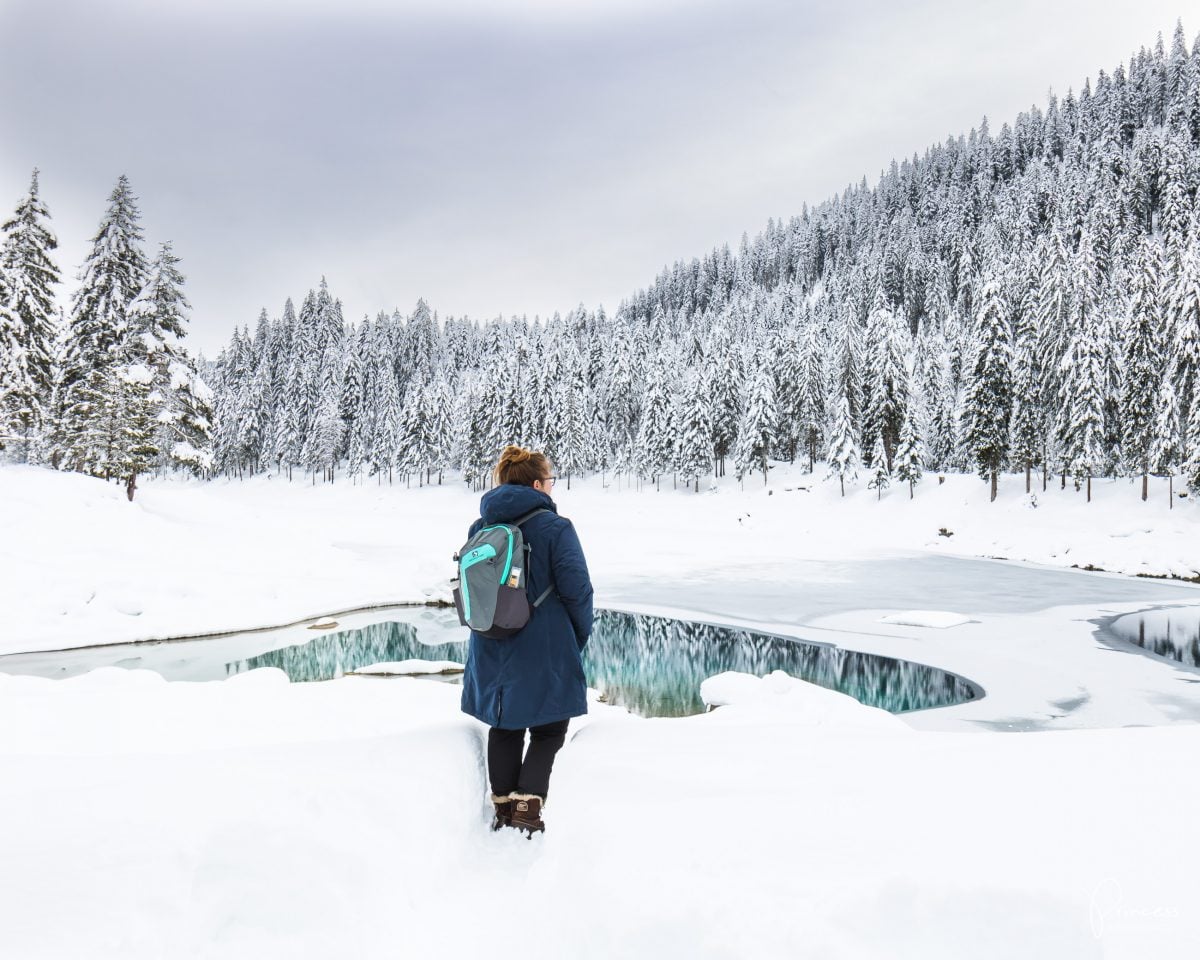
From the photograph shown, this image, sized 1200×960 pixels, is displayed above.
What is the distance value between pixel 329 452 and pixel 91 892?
7961 centimetres

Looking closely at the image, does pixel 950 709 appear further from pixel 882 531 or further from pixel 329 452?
pixel 329 452

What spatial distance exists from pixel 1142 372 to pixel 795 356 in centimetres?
Result: 3270

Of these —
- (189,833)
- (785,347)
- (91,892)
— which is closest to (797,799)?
(189,833)

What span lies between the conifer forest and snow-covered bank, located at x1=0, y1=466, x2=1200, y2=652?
2.46 meters

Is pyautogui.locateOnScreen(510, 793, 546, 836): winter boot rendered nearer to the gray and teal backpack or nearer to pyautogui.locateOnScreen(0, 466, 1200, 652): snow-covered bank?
the gray and teal backpack

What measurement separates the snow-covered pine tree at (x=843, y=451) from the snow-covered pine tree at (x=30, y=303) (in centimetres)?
4641

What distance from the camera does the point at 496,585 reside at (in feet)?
12.0

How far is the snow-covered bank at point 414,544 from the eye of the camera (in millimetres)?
17531

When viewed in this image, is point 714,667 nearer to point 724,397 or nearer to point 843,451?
point 843,451

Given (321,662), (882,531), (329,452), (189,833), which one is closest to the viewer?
(189,833)

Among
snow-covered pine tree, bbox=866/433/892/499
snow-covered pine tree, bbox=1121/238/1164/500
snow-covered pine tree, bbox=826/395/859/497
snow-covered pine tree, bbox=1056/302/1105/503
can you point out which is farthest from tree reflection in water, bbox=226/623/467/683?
snow-covered pine tree, bbox=826/395/859/497

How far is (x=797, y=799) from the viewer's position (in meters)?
3.47

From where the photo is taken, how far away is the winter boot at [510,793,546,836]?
3701 mm

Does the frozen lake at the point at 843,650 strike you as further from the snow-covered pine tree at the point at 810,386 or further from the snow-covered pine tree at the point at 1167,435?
the snow-covered pine tree at the point at 810,386
